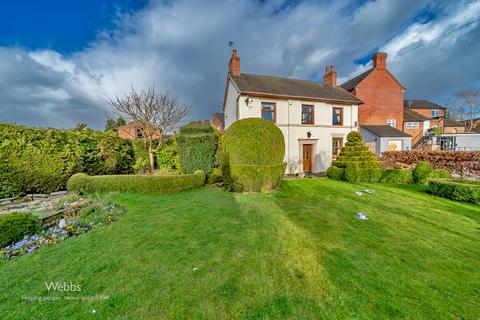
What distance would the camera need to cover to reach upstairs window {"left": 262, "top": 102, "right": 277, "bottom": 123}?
472 inches

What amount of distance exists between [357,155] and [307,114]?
15.1 ft

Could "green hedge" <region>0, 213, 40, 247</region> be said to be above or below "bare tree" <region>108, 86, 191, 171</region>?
below

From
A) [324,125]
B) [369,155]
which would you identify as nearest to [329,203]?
[369,155]

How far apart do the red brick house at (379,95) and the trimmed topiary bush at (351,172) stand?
14120 mm

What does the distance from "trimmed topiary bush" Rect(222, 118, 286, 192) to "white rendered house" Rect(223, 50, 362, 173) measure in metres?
5.09

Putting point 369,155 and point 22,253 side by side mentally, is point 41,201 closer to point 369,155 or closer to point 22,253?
point 22,253

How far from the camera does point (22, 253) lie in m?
3.00

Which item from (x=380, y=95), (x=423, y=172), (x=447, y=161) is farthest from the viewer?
(x=380, y=95)

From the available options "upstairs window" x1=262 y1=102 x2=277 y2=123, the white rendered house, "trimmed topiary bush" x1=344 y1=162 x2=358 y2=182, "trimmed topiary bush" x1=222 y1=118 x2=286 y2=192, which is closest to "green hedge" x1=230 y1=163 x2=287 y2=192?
"trimmed topiary bush" x1=222 y1=118 x2=286 y2=192

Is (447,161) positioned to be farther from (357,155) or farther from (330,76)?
(330,76)

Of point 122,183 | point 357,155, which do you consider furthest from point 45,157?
point 357,155

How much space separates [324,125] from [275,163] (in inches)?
331

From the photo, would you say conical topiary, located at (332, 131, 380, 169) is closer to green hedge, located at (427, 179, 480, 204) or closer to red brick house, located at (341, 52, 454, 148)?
green hedge, located at (427, 179, 480, 204)

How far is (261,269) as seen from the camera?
253 cm
